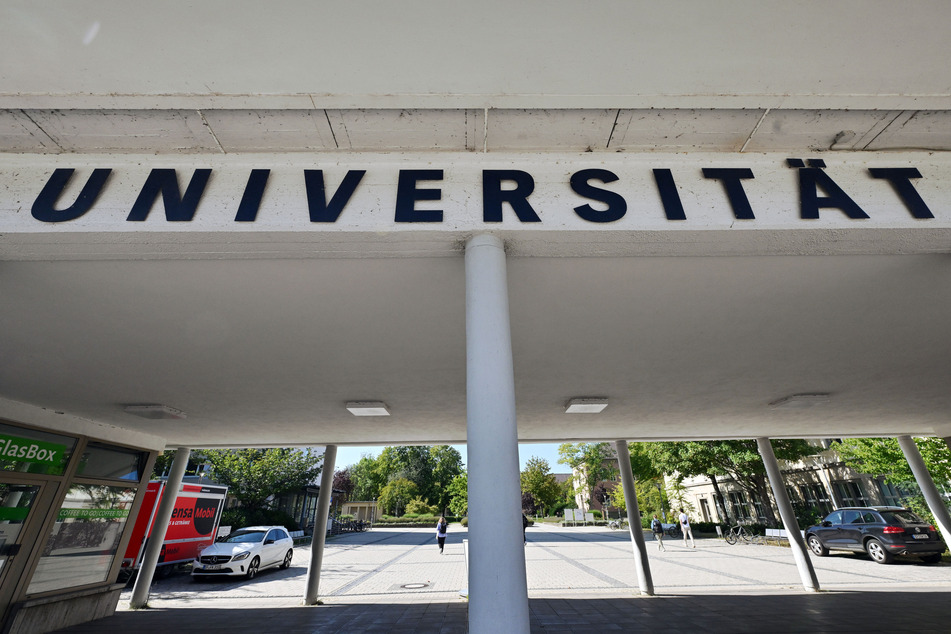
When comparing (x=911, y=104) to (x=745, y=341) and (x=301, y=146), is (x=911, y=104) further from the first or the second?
(x=301, y=146)

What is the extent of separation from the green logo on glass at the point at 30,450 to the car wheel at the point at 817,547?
70.0 ft

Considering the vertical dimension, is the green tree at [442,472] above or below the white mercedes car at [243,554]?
above

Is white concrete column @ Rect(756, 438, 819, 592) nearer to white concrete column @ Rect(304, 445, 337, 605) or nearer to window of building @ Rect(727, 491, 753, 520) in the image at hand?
white concrete column @ Rect(304, 445, 337, 605)

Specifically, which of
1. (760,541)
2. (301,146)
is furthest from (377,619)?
(760,541)

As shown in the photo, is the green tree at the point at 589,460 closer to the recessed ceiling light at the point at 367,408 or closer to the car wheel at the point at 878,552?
the car wheel at the point at 878,552

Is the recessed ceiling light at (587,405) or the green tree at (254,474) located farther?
the green tree at (254,474)

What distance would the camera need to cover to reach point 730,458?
78.0 feet

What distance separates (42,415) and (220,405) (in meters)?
3.10

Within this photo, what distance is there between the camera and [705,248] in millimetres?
2998

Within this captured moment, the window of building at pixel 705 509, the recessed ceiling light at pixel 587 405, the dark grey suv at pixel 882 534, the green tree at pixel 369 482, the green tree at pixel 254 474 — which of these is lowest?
the dark grey suv at pixel 882 534

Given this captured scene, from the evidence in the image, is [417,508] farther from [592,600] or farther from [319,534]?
[592,600]

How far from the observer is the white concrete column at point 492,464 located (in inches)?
84.3

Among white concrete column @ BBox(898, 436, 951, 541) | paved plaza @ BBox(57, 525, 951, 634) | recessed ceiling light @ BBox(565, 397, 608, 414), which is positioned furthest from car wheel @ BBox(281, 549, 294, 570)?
white concrete column @ BBox(898, 436, 951, 541)

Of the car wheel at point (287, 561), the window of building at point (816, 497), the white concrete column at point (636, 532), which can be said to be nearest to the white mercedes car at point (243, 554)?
the car wheel at point (287, 561)
